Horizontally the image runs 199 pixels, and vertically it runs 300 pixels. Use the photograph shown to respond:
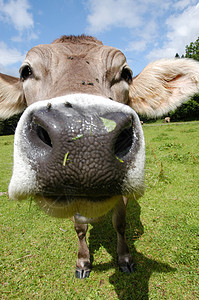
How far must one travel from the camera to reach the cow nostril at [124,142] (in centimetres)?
137

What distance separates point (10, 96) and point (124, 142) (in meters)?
2.97

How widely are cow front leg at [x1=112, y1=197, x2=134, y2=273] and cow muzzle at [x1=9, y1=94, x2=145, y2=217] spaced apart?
1.99 meters

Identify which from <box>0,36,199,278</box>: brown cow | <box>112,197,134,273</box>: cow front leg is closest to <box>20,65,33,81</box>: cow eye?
<box>0,36,199,278</box>: brown cow

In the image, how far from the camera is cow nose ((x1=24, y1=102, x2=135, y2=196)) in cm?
120

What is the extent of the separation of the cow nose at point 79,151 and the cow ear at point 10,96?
2.54 metres

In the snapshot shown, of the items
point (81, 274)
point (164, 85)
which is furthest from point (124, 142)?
point (164, 85)

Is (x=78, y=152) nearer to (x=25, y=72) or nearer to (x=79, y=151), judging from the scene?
(x=79, y=151)

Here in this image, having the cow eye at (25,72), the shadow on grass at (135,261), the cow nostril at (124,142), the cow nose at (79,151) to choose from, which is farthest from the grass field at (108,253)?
the cow eye at (25,72)

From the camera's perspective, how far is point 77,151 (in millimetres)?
1196

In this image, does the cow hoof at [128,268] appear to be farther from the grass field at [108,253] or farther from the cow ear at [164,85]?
the cow ear at [164,85]

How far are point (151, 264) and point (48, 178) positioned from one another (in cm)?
273

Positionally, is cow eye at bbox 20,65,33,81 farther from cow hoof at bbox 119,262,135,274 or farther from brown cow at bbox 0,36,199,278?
cow hoof at bbox 119,262,135,274

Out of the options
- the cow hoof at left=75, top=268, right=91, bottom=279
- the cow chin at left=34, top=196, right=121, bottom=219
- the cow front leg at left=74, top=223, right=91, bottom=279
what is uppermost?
the cow chin at left=34, top=196, right=121, bottom=219

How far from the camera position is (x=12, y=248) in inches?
147
